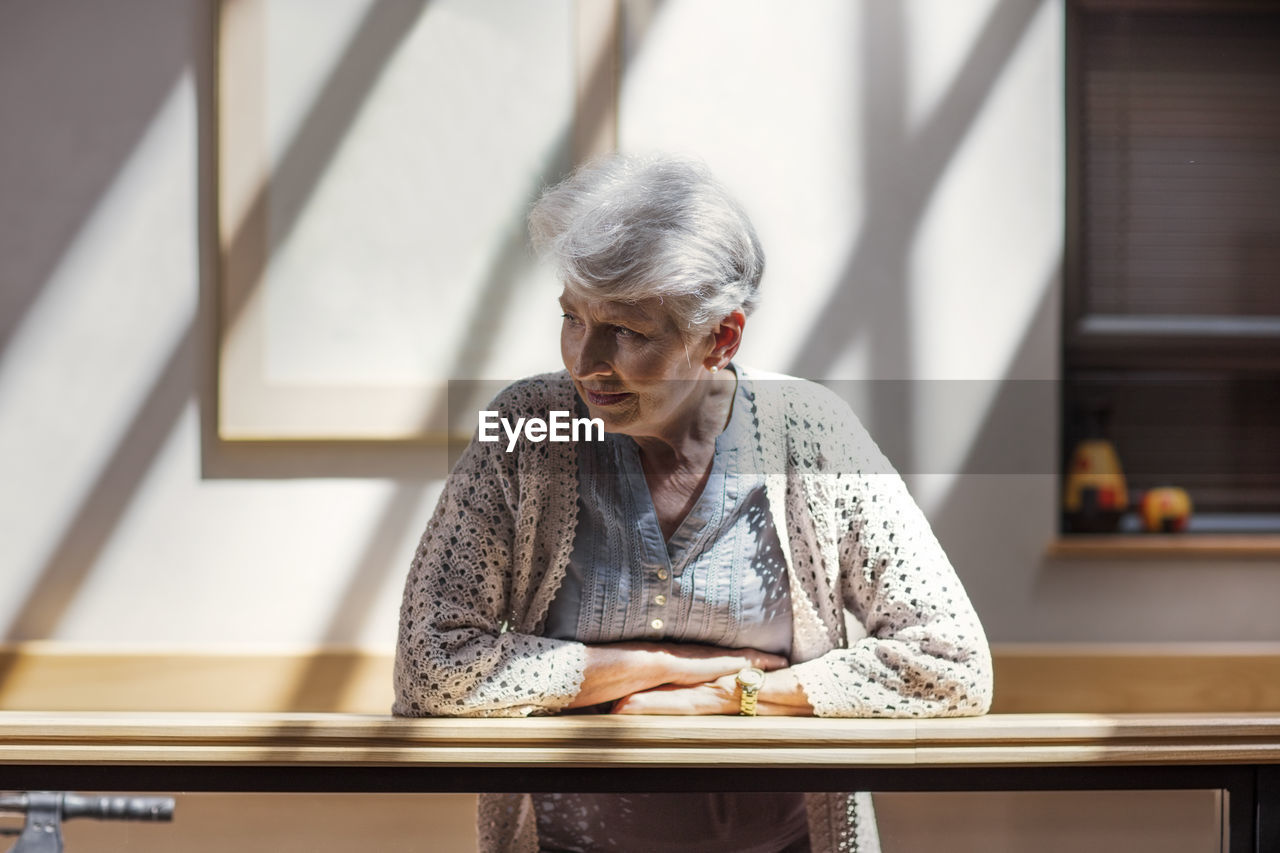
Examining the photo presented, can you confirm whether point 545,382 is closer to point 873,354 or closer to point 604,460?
point 604,460

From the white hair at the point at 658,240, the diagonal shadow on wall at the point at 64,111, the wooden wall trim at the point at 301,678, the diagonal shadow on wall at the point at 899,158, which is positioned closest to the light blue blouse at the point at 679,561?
the white hair at the point at 658,240

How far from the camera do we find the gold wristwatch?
87 centimetres

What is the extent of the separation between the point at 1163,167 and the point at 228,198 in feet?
4.17

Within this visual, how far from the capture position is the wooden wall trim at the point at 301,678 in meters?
1.30

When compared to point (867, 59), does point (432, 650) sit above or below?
below

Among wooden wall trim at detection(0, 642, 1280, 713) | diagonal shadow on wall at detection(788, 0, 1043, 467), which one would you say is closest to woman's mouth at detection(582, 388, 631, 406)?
diagonal shadow on wall at detection(788, 0, 1043, 467)

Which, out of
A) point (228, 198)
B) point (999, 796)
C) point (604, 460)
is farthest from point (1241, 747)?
point (228, 198)

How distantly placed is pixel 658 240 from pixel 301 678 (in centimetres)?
89

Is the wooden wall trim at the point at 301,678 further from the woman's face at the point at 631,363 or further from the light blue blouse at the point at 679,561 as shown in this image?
the woman's face at the point at 631,363

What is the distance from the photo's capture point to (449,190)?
3.88 ft

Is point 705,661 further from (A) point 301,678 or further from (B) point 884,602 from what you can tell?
(A) point 301,678

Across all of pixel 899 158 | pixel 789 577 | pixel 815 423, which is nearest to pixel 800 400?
pixel 815 423

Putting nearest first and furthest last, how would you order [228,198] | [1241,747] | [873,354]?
[1241,747] → [873,354] → [228,198]

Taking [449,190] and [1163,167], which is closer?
[449,190]
